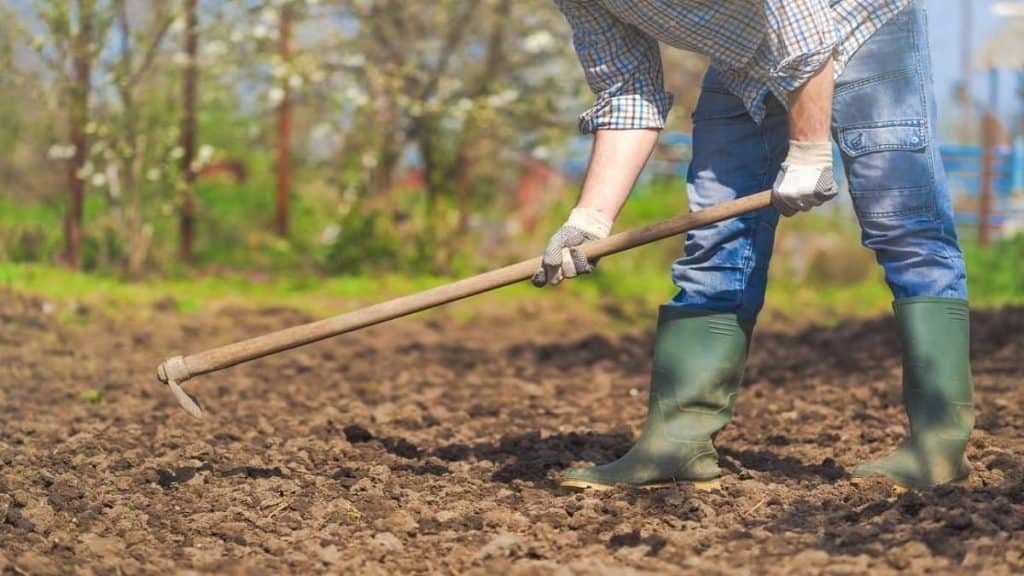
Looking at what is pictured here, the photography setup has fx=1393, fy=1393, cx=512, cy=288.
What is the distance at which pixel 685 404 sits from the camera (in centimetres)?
346

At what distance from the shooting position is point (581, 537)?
3061mm

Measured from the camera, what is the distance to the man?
3131 mm

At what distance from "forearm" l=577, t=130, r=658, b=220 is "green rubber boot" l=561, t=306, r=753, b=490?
1.01 ft

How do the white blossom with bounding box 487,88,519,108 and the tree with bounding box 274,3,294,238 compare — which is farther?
the tree with bounding box 274,3,294,238

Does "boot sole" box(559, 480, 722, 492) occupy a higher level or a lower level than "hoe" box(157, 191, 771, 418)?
lower

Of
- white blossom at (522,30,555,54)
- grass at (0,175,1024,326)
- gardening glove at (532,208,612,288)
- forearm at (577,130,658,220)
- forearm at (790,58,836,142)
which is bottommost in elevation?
grass at (0,175,1024,326)

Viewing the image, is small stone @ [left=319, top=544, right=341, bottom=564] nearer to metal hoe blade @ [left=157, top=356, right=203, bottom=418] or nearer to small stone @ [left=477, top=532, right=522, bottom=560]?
small stone @ [left=477, top=532, right=522, bottom=560]

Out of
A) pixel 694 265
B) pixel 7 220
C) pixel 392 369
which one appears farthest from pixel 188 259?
pixel 694 265

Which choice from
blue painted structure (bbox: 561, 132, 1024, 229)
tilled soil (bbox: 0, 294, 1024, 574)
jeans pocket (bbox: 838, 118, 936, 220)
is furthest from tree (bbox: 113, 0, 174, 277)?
jeans pocket (bbox: 838, 118, 936, 220)

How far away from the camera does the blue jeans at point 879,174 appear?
10.5 ft

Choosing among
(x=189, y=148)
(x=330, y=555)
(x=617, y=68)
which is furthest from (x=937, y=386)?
(x=189, y=148)

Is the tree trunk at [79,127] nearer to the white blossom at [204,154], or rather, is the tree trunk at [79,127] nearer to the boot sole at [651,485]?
the white blossom at [204,154]

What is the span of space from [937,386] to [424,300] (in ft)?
4.04

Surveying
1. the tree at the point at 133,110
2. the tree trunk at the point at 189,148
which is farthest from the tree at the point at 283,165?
the tree at the point at 133,110
